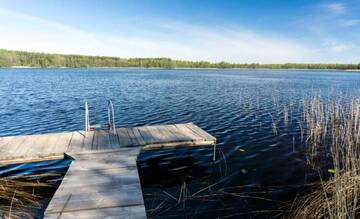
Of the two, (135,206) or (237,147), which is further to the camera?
(237,147)

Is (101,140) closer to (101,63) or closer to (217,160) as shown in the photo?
(217,160)

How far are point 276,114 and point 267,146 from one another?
6516 millimetres

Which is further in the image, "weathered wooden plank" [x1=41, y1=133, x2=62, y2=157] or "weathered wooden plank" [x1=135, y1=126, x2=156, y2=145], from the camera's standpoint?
"weathered wooden plank" [x1=135, y1=126, x2=156, y2=145]

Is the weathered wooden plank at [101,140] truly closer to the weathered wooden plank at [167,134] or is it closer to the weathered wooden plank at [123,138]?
the weathered wooden plank at [123,138]

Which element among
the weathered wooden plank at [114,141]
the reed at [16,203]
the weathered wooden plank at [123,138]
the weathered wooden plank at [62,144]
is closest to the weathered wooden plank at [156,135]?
the weathered wooden plank at [123,138]

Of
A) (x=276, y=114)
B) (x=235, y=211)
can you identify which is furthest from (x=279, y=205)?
(x=276, y=114)

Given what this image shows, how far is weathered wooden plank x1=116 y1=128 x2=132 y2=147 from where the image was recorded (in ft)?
25.4

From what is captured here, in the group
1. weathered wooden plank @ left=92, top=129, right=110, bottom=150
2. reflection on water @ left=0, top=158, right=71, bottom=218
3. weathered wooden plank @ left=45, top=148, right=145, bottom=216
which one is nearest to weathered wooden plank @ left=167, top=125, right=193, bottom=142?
weathered wooden plank @ left=45, top=148, right=145, bottom=216

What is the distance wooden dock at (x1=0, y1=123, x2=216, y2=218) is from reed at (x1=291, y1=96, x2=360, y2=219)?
9.98 ft

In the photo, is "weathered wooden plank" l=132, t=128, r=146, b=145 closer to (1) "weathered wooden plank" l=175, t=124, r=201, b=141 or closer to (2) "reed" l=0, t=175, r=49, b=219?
(1) "weathered wooden plank" l=175, t=124, r=201, b=141

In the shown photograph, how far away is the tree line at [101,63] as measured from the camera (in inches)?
4390

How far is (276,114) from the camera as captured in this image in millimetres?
16219

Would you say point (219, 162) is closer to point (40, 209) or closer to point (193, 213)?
point (193, 213)

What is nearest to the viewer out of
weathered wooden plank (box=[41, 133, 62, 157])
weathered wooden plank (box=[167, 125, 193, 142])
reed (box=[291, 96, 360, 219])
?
reed (box=[291, 96, 360, 219])
